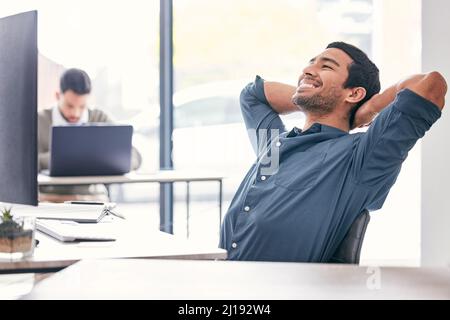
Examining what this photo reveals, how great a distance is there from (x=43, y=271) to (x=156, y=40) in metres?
4.06

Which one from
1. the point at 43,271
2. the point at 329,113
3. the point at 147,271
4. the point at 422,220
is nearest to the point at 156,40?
the point at 422,220

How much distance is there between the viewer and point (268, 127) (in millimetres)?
2562

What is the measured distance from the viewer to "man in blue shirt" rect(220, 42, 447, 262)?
6.71 feet

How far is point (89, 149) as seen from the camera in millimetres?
4102

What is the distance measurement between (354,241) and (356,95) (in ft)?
2.02

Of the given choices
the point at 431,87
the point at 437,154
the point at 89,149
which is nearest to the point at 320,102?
the point at 431,87

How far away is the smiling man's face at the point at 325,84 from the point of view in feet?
7.73

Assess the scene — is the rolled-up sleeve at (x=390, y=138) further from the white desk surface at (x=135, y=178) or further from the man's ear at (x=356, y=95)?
the white desk surface at (x=135, y=178)

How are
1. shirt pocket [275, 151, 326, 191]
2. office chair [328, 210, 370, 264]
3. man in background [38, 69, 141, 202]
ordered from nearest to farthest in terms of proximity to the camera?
office chair [328, 210, 370, 264] < shirt pocket [275, 151, 326, 191] < man in background [38, 69, 141, 202]

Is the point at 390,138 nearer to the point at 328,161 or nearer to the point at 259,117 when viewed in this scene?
the point at 328,161

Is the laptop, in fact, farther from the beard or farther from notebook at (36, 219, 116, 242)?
notebook at (36, 219, 116, 242)

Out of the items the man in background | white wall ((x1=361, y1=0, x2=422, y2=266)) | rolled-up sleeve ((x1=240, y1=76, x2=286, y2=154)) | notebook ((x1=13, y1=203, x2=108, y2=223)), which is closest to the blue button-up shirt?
rolled-up sleeve ((x1=240, y1=76, x2=286, y2=154))

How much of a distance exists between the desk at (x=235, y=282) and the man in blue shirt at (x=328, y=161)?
4.04 feet
